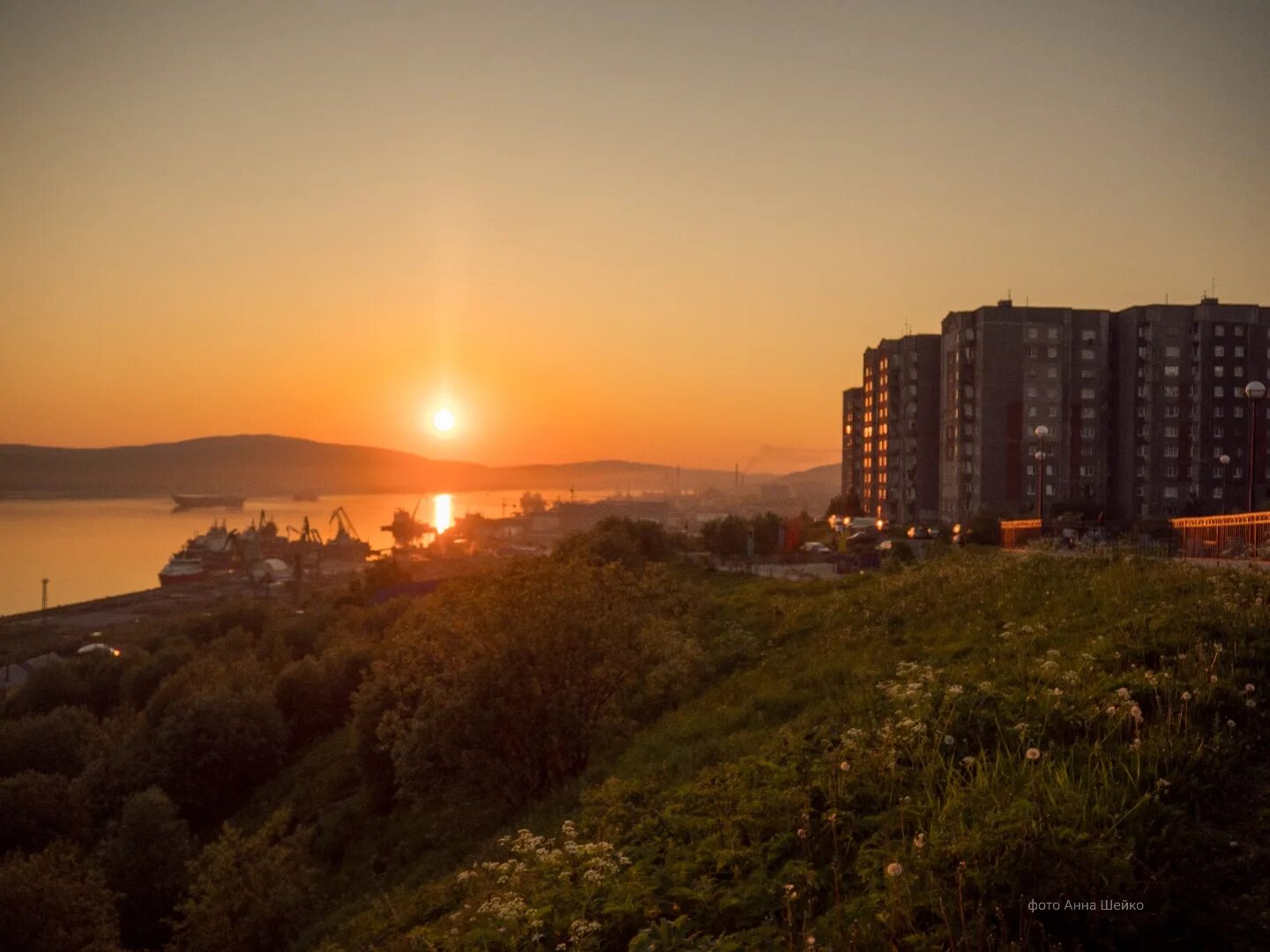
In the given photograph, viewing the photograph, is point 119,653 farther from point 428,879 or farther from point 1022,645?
point 1022,645

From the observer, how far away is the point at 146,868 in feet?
75.6

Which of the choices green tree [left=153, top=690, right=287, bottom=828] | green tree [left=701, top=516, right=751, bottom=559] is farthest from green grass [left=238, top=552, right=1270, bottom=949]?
green tree [left=701, top=516, right=751, bottom=559]

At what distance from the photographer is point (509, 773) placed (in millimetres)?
16359

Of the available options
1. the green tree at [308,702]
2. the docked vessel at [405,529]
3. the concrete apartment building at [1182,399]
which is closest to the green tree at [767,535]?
the green tree at [308,702]

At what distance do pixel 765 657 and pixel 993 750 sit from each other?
9.83m

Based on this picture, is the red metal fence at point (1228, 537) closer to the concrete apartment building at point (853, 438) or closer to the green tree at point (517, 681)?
the green tree at point (517, 681)

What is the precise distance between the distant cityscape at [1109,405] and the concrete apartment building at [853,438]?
83.0ft

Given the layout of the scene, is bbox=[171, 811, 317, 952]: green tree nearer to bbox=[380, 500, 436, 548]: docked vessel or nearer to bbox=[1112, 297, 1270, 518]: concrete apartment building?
bbox=[1112, 297, 1270, 518]: concrete apartment building

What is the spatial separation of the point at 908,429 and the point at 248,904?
3376 inches

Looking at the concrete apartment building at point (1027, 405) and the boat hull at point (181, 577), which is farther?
the boat hull at point (181, 577)

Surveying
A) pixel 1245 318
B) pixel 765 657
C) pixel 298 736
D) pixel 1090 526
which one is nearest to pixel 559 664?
pixel 765 657

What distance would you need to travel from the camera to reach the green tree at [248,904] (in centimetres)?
1619

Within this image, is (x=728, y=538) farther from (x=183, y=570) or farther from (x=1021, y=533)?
(x=183, y=570)

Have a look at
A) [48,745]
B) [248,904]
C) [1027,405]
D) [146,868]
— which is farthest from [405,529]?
[248,904]
